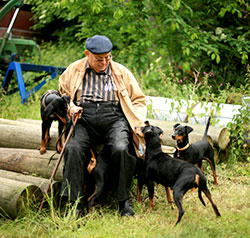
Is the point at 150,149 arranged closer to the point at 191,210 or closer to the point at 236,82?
the point at 191,210

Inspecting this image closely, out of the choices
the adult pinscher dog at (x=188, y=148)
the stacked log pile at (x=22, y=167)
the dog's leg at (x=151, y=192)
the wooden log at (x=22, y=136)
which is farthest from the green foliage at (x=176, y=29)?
the dog's leg at (x=151, y=192)

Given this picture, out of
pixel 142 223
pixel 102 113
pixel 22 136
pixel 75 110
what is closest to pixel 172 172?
pixel 142 223

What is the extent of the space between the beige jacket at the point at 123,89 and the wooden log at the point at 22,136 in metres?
0.78

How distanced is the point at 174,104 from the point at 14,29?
10.1m

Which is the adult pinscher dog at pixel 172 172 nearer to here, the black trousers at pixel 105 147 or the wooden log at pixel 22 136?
the black trousers at pixel 105 147

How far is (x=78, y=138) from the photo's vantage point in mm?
4352

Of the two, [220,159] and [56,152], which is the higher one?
[56,152]

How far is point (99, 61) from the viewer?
4.43 m

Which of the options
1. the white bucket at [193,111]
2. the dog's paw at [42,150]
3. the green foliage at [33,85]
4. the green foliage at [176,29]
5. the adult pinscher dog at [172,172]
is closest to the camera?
the adult pinscher dog at [172,172]

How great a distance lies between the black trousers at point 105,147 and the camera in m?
4.13

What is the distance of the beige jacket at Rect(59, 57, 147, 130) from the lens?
181 inches

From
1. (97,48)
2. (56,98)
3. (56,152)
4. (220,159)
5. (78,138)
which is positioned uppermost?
(97,48)

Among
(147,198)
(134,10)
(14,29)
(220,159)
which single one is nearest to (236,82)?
(134,10)

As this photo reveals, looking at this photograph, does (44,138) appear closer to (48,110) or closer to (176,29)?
(48,110)
